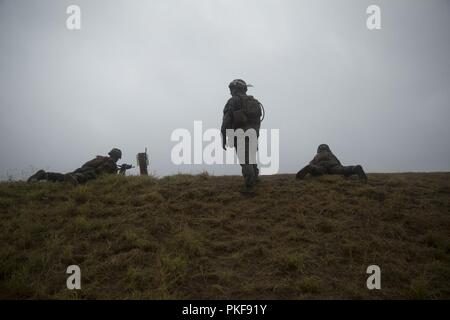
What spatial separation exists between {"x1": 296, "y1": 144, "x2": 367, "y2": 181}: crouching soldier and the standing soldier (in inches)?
72.7

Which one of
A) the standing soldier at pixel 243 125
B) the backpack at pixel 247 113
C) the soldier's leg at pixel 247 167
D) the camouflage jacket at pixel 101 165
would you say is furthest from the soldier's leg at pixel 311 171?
the camouflage jacket at pixel 101 165

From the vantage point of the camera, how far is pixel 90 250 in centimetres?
561

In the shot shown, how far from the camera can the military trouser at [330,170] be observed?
944 centimetres

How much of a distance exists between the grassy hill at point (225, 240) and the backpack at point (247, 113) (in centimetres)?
177

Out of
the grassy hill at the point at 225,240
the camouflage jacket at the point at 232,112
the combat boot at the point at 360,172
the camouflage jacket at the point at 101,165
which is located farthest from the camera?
the camouflage jacket at the point at 101,165

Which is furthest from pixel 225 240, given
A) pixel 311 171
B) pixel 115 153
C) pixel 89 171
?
pixel 115 153

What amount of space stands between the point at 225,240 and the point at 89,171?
5.87 meters

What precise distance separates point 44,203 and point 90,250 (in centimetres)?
301

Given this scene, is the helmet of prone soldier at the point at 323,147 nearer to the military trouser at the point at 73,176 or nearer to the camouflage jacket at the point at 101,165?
the camouflage jacket at the point at 101,165

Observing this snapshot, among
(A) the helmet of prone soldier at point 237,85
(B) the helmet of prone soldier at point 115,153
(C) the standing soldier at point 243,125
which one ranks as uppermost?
(A) the helmet of prone soldier at point 237,85

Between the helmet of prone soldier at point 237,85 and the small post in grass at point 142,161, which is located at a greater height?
the helmet of prone soldier at point 237,85
